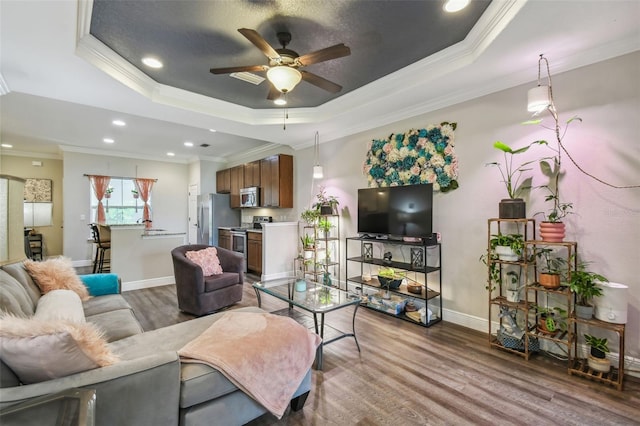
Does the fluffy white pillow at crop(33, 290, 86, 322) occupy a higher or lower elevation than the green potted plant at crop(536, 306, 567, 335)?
higher

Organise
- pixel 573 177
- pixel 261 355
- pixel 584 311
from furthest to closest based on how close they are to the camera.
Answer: pixel 573 177 < pixel 584 311 < pixel 261 355

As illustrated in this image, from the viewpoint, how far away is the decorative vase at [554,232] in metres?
2.47

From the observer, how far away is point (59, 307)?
6.42 feet

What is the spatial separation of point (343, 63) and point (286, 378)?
9.51 ft

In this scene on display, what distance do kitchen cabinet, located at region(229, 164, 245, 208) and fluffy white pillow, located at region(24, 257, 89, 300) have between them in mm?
4450

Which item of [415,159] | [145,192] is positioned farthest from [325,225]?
[145,192]

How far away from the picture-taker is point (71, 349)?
3.86 ft

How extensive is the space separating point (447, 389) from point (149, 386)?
1.99 metres

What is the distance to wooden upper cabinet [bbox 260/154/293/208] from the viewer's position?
576cm

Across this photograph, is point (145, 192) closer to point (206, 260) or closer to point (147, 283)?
point (147, 283)

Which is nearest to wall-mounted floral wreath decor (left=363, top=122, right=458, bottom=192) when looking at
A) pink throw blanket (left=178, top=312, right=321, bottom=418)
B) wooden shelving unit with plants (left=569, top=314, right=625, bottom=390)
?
wooden shelving unit with plants (left=569, top=314, right=625, bottom=390)

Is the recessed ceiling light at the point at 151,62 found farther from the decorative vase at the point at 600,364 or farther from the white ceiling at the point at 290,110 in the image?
the decorative vase at the point at 600,364

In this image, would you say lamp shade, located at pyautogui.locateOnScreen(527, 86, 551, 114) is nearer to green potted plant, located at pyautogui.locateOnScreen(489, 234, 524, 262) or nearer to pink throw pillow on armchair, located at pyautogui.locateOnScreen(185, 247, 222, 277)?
green potted plant, located at pyautogui.locateOnScreen(489, 234, 524, 262)

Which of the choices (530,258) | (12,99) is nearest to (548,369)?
(530,258)
